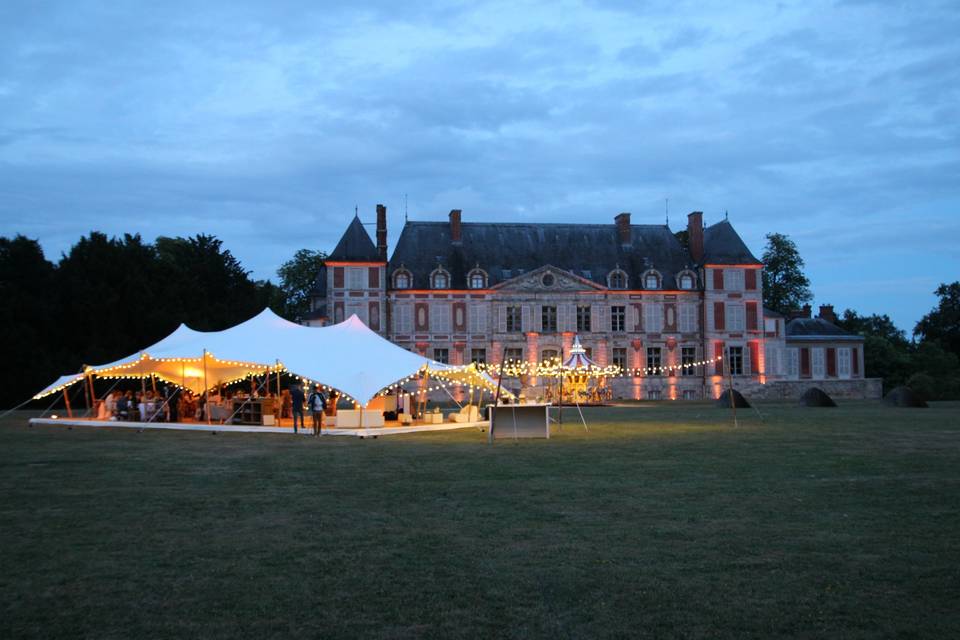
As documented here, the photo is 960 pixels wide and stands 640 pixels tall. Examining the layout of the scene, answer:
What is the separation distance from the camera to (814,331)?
4684 centimetres

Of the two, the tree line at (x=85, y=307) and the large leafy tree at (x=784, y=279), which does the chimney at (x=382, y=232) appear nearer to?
the tree line at (x=85, y=307)

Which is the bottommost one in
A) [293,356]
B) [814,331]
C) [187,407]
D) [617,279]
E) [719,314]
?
[187,407]

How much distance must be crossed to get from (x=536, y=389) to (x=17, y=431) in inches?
1076

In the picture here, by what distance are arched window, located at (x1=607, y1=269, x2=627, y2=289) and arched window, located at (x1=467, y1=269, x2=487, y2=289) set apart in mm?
6173

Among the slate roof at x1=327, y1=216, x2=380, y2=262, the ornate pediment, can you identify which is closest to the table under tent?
the slate roof at x1=327, y1=216, x2=380, y2=262

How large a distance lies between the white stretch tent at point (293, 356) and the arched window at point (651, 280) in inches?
935

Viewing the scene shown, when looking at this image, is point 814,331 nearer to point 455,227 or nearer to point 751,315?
point 751,315

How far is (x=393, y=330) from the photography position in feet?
142

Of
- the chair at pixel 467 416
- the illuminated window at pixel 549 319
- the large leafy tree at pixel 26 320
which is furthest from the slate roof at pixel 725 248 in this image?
the large leafy tree at pixel 26 320

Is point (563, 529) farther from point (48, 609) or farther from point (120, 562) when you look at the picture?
point (48, 609)

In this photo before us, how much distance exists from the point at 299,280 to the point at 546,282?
60.9 feet

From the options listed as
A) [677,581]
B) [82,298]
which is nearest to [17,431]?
[82,298]

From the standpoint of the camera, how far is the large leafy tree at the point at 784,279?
176ft

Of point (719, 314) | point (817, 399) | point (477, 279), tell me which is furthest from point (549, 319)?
point (817, 399)
